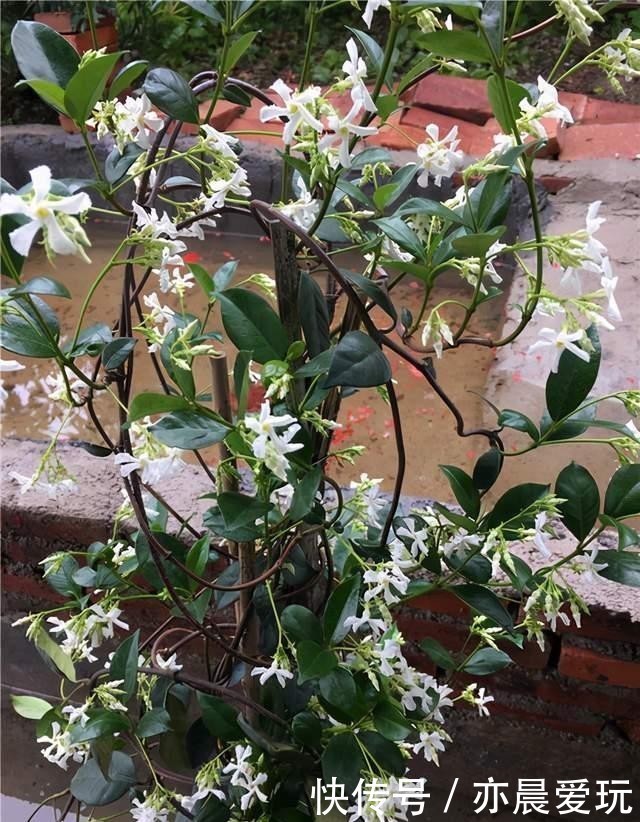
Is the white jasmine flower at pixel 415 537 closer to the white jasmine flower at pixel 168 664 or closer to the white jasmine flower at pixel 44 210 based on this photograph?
the white jasmine flower at pixel 168 664

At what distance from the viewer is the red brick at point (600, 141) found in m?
2.14

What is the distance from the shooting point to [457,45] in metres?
0.54

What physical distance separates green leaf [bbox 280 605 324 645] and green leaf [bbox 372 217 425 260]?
1.08 feet

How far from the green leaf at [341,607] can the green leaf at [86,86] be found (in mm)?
425

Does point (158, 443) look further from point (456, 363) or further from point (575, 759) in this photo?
point (456, 363)

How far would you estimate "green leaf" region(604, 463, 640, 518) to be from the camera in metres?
0.72

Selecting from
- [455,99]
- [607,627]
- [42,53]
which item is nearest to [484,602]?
[607,627]

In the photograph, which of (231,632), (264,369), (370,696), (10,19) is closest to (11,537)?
(231,632)

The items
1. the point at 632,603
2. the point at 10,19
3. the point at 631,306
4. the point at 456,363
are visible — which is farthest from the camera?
the point at 10,19

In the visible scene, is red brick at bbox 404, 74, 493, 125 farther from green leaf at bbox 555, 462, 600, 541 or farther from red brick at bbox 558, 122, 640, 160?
green leaf at bbox 555, 462, 600, 541

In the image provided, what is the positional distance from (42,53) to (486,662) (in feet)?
2.40

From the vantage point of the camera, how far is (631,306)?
1.75m

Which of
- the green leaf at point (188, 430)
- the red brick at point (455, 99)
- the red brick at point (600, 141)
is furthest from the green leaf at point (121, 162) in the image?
the red brick at point (455, 99)

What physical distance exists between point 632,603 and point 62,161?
78.3 inches
